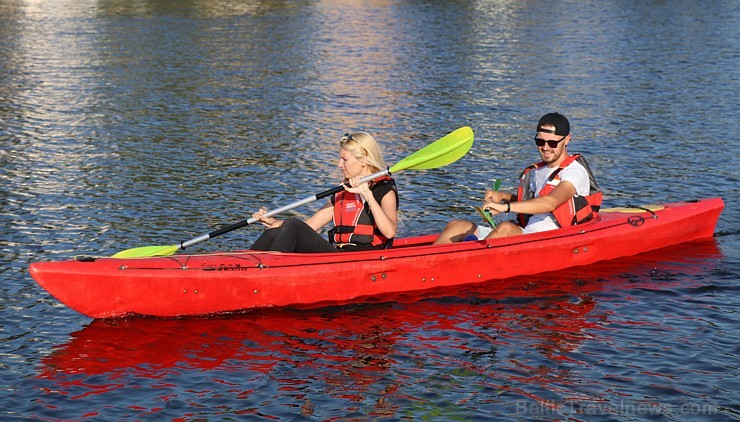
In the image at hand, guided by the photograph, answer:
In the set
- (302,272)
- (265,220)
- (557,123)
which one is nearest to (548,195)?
(557,123)

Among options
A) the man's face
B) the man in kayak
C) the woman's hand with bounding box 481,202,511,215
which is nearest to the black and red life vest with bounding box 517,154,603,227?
the man in kayak

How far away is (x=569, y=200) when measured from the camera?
9.66m

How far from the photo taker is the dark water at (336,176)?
7242mm

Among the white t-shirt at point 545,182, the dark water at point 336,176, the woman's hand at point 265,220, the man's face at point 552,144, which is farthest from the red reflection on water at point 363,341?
the man's face at point 552,144

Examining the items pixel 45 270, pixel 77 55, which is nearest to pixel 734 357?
pixel 45 270

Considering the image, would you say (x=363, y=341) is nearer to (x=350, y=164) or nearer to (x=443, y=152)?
(x=350, y=164)

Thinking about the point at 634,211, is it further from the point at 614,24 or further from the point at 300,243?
the point at 614,24

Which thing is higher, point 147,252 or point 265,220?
point 265,220

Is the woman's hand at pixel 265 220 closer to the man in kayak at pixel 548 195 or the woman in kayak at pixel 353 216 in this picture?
the woman in kayak at pixel 353 216

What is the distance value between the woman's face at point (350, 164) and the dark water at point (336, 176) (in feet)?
3.70

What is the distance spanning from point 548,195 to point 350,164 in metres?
1.87

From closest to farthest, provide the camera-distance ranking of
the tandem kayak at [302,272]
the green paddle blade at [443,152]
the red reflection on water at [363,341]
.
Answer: the red reflection on water at [363,341] < the tandem kayak at [302,272] < the green paddle blade at [443,152]

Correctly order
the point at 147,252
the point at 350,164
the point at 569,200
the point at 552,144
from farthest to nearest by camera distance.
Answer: the point at 569,200 < the point at 552,144 < the point at 147,252 < the point at 350,164

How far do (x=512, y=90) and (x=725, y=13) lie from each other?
16.0m
